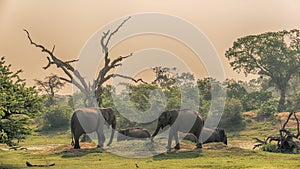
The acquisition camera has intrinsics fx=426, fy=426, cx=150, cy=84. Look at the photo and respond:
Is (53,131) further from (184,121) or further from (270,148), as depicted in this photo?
(270,148)

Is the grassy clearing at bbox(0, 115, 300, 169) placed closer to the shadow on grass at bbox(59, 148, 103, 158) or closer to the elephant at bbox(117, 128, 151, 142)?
the shadow on grass at bbox(59, 148, 103, 158)

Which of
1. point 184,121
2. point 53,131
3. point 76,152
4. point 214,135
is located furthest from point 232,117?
point 76,152

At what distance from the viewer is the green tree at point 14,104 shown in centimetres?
2114

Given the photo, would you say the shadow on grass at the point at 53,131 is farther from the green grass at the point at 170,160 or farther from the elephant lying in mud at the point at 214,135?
the green grass at the point at 170,160

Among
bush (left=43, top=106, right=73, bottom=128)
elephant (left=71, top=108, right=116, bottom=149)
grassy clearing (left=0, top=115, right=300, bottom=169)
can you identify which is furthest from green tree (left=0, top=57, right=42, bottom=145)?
bush (left=43, top=106, right=73, bottom=128)

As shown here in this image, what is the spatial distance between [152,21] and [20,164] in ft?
72.8

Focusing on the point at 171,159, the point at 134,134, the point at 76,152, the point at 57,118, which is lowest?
the point at 171,159

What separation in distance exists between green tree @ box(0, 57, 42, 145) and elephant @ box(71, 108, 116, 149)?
528cm

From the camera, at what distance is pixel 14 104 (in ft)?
69.5

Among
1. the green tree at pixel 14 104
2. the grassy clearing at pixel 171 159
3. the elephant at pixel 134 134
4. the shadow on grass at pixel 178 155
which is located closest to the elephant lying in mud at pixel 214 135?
the grassy clearing at pixel 171 159

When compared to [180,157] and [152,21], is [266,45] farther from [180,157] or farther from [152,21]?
[180,157]

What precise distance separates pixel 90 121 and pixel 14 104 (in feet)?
28.5

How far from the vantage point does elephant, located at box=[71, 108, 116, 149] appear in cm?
2856

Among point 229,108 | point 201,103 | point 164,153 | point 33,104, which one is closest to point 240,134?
point 229,108
